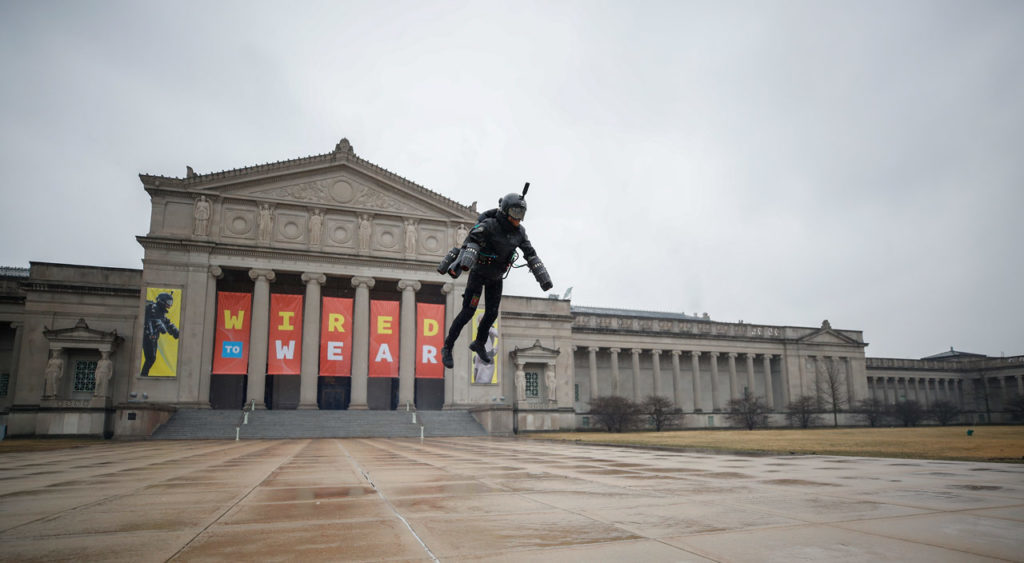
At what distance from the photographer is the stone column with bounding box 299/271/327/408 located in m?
41.0

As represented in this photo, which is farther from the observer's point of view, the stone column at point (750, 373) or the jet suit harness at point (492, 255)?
the stone column at point (750, 373)

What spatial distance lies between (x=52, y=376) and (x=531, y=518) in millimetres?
45755

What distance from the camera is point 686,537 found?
162 inches

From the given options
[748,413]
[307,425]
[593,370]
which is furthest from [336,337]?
[748,413]

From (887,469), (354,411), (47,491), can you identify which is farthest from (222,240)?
(887,469)

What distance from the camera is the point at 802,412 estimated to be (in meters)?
57.8

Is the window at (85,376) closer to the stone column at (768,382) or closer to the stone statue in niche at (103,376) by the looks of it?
the stone statue in niche at (103,376)

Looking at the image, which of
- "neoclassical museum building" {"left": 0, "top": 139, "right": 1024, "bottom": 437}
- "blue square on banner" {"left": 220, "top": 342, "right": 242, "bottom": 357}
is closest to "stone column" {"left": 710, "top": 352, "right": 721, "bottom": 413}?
"neoclassical museum building" {"left": 0, "top": 139, "right": 1024, "bottom": 437}

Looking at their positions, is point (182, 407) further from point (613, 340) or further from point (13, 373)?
point (613, 340)

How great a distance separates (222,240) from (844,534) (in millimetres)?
44958

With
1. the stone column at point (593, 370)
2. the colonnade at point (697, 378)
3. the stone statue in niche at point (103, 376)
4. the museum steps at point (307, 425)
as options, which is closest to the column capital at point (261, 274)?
the museum steps at point (307, 425)

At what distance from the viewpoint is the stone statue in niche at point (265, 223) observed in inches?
1691

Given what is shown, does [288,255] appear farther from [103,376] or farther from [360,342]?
[103,376]

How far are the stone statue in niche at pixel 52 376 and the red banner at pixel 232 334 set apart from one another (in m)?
9.83
